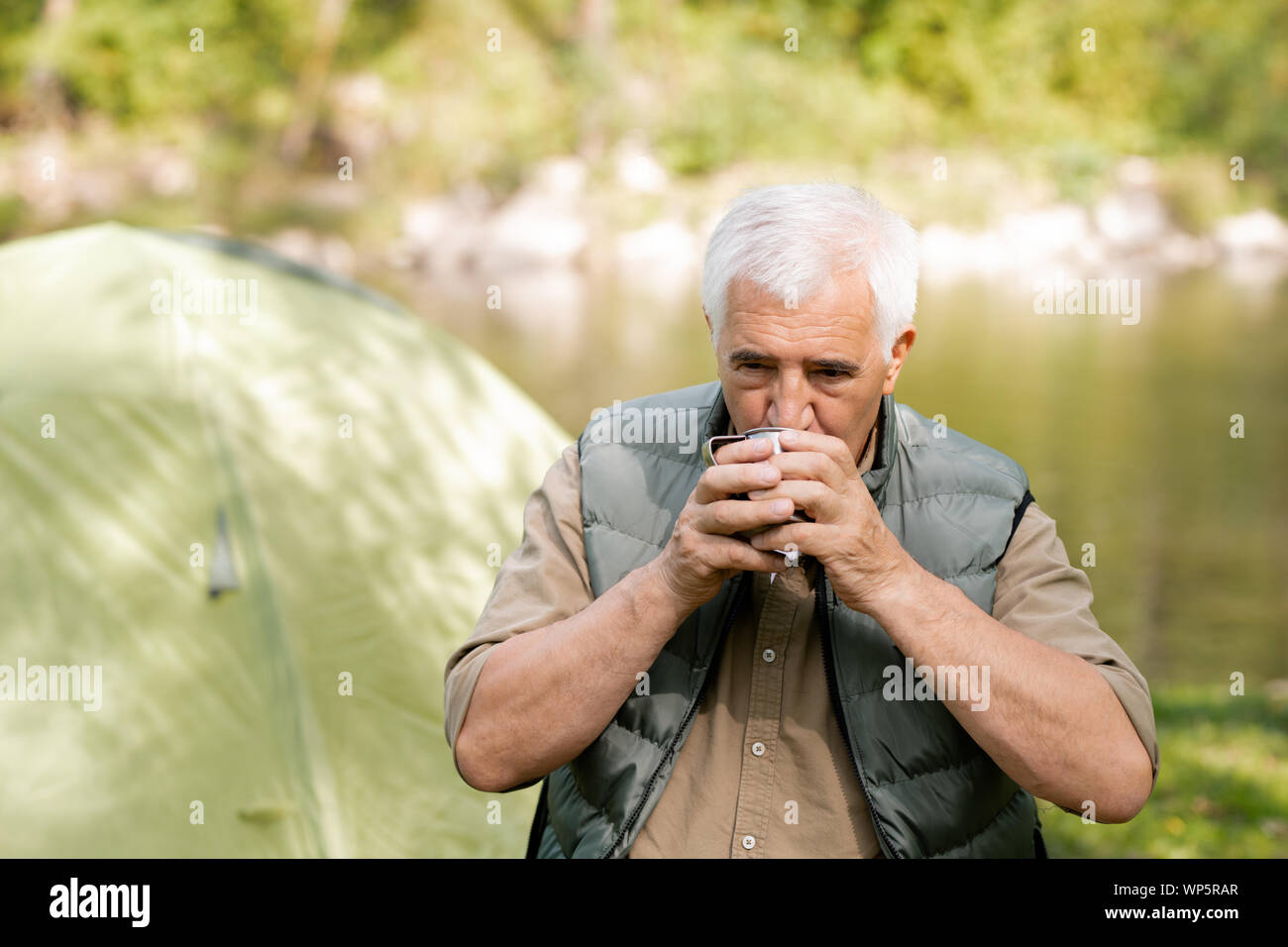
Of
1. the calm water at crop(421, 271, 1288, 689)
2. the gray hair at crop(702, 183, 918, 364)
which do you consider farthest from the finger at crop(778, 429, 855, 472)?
the calm water at crop(421, 271, 1288, 689)

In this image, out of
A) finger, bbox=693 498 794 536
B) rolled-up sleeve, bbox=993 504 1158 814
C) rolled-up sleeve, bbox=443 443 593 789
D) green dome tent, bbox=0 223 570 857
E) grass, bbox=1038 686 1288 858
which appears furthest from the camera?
grass, bbox=1038 686 1288 858

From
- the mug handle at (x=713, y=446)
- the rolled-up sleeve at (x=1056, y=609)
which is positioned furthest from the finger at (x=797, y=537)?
the rolled-up sleeve at (x=1056, y=609)

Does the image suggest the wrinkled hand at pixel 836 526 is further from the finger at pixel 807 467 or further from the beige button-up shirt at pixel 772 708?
the beige button-up shirt at pixel 772 708

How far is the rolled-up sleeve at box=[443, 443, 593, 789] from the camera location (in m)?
1.74

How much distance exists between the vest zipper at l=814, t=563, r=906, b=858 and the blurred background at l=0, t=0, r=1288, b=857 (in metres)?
10.5

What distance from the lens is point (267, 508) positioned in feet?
9.39

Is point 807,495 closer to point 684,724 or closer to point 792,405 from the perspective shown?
point 792,405

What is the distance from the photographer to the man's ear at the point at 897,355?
1.76 m

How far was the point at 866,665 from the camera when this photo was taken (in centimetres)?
174

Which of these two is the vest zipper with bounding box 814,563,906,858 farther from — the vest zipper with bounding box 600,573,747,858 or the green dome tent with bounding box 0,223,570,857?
the green dome tent with bounding box 0,223,570,857

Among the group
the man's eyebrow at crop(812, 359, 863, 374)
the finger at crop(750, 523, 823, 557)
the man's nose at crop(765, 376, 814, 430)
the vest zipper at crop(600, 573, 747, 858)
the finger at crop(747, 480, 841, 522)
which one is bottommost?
the vest zipper at crop(600, 573, 747, 858)

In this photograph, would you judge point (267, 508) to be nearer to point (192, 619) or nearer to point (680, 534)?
point (192, 619)

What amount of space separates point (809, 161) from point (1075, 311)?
5655 millimetres
